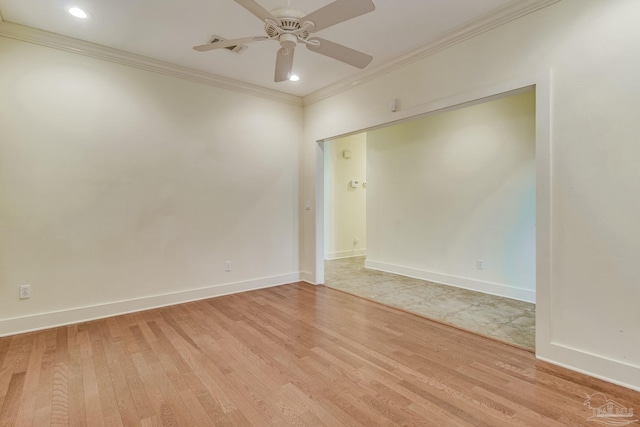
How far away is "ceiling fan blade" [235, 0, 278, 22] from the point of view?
1.71m

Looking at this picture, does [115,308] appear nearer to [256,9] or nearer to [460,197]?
[256,9]

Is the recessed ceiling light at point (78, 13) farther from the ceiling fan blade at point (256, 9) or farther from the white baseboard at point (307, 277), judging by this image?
the white baseboard at point (307, 277)

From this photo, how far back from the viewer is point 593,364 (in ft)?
7.26

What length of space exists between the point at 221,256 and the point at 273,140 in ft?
6.05

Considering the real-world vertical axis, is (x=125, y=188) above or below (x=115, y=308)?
above

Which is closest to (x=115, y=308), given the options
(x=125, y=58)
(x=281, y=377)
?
(x=281, y=377)

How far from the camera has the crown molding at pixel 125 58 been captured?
2928mm

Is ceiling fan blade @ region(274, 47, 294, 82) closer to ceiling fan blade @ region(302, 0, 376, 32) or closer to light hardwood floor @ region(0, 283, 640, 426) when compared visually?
ceiling fan blade @ region(302, 0, 376, 32)

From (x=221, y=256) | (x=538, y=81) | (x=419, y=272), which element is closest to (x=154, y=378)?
(x=221, y=256)

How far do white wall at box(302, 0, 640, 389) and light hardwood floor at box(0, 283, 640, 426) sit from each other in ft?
0.88

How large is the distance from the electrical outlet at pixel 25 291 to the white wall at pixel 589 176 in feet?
15.1

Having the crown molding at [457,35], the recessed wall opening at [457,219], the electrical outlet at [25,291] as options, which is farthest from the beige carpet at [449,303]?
the electrical outlet at [25,291]

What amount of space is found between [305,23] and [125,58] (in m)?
2.59

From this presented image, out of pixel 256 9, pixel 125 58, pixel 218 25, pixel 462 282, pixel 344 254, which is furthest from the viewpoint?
pixel 344 254
